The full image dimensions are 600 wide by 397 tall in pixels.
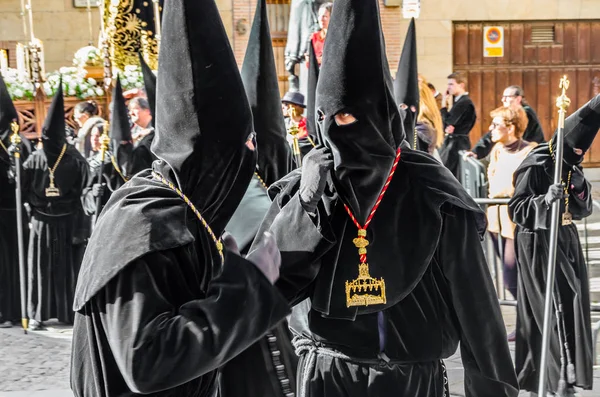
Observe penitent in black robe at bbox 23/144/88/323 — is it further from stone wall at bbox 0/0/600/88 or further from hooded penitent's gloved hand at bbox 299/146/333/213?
stone wall at bbox 0/0/600/88

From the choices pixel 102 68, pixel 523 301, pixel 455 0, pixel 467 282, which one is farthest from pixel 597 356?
pixel 455 0

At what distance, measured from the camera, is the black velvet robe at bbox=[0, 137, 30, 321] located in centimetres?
1098

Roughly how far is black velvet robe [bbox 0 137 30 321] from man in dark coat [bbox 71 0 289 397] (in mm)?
8061

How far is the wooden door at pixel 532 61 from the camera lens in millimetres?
21781

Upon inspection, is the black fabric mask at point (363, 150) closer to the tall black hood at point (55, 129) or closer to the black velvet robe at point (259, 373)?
the black velvet robe at point (259, 373)

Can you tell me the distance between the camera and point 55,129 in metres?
10.4

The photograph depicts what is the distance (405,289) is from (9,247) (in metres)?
7.99

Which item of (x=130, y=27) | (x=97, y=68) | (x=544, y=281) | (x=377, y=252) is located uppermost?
(x=130, y=27)

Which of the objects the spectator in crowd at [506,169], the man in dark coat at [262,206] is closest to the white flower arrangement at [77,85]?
the spectator in crowd at [506,169]

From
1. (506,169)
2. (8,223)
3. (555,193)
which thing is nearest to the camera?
(555,193)

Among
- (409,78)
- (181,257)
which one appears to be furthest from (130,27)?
(181,257)

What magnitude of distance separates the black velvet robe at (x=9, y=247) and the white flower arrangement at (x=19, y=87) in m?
2.76

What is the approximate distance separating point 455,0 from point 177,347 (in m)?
19.4

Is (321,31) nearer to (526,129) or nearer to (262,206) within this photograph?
(526,129)
